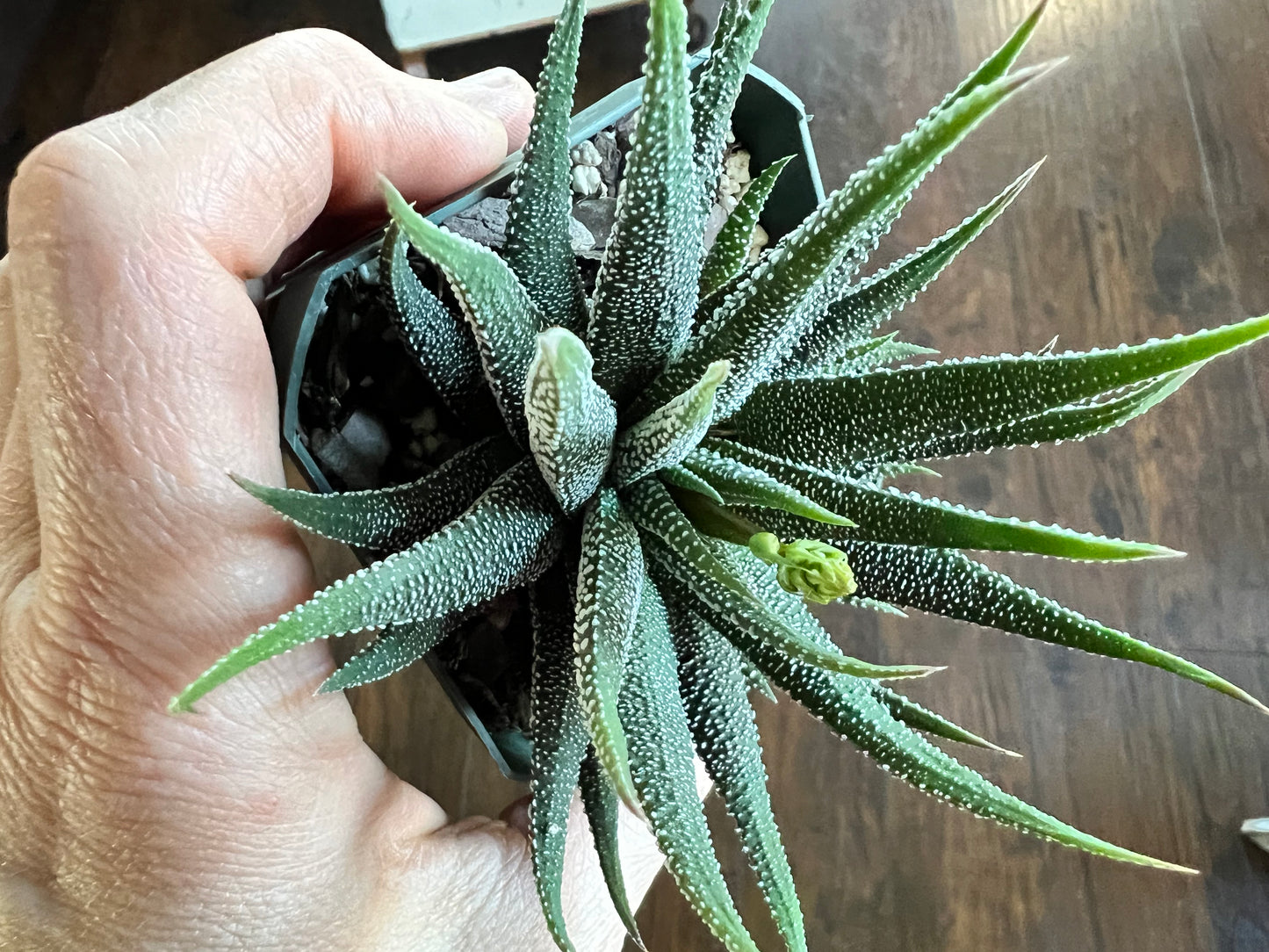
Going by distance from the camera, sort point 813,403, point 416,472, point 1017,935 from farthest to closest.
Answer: point 1017,935, point 416,472, point 813,403

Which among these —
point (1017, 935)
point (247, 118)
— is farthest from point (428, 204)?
point (1017, 935)

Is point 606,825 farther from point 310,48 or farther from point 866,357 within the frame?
point 310,48

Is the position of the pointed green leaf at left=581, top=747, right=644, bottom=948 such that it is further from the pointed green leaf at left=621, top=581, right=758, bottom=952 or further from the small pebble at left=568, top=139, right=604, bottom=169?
the small pebble at left=568, top=139, right=604, bottom=169

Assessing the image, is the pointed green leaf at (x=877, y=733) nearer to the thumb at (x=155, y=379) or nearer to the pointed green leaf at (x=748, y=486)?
the pointed green leaf at (x=748, y=486)

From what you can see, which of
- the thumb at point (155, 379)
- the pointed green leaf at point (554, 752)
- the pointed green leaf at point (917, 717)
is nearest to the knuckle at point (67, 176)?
the thumb at point (155, 379)

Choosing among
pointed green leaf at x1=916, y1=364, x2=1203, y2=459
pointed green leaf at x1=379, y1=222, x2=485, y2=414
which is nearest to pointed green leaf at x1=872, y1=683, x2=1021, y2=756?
pointed green leaf at x1=916, y1=364, x2=1203, y2=459

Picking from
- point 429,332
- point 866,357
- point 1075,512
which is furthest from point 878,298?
point 1075,512

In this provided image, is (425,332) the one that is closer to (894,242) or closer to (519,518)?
(519,518)
